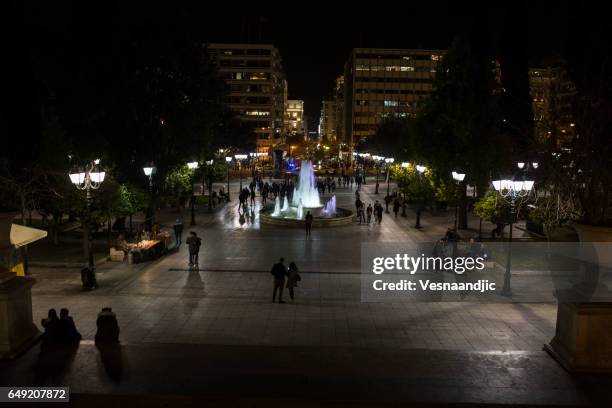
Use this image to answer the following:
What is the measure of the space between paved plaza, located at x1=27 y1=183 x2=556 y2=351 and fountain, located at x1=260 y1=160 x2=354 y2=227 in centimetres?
740

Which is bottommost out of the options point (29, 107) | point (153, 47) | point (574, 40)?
point (29, 107)

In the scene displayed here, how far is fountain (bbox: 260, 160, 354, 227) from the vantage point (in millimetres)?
27219

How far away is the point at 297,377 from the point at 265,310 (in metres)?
5.01

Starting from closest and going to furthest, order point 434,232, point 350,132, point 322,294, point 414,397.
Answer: point 414,397 < point 322,294 < point 434,232 < point 350,132

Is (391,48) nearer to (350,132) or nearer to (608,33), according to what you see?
(350,132)

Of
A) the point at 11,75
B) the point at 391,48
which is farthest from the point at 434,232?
the point at 391,48

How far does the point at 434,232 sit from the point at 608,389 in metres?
18.6

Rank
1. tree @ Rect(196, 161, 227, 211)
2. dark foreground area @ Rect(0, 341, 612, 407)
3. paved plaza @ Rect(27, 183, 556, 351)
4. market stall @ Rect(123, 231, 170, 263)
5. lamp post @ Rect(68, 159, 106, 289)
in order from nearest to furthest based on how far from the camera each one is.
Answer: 1. dark foreground area @ Rect(0, 341, 612, 407)
2. paved plaza @ Rect(27, 183, 556, 351)
3. lamp post @ Rect(68, 159, 106, 289)
4. market stall @ Rect(123, 231, 170, 263)
5. tree @ Rect(196, 161, 227, 211)

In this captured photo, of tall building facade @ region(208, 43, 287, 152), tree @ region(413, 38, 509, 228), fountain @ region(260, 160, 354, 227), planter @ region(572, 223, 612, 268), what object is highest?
tall building facade @ region(208, 43, 287, 152)

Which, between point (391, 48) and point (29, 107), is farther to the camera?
point (391, 48)

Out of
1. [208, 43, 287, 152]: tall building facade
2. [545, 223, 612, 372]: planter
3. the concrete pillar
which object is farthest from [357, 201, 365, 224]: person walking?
[208, 43, 287, 152]: tall building facade

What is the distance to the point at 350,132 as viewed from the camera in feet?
412

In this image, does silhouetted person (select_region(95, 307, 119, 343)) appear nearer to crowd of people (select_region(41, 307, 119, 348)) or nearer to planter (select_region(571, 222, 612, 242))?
crowd of people (select_region(41, 307, 119, 348))

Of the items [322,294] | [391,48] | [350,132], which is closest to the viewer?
[322,294]
